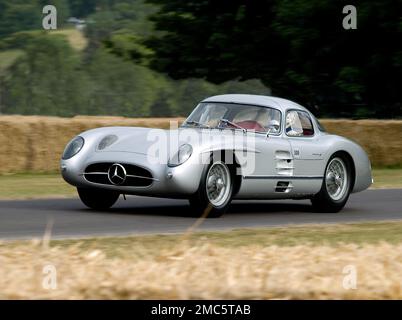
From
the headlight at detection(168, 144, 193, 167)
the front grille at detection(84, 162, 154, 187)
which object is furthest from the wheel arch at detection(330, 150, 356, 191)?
the front grille at detection(84, 162, 154, 187)

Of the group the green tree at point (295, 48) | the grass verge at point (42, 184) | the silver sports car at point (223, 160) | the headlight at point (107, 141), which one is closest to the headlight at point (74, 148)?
the silver sports car at point (223, 160)

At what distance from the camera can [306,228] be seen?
10.5 metres

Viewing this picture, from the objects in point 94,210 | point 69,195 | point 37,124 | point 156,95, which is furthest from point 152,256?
point 156,95

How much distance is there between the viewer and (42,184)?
15.1m

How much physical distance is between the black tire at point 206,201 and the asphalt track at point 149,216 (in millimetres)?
104

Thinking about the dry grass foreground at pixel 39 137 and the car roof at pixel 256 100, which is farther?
the dry grass foreground at pixel 39 137

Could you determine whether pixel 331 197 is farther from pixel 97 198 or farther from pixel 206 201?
pixel 97 198

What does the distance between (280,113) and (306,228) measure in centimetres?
186

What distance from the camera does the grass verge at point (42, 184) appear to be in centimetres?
1337

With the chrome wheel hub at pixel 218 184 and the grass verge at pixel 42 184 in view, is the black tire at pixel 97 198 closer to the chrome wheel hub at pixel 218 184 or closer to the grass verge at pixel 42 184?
the chrome wheel hub at pixel 218 184

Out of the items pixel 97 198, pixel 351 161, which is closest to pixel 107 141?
pixel 97 198

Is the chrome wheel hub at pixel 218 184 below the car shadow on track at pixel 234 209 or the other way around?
the other way around

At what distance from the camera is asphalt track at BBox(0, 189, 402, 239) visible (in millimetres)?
9695

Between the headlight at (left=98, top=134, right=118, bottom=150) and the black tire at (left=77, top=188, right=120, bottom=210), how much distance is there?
55cm
